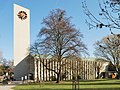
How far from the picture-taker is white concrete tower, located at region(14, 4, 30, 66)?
3455 inches

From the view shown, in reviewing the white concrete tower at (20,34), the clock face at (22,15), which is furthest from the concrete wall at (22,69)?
the clock face at (22,15)

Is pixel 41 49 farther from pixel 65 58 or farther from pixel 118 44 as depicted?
pixel 118 44

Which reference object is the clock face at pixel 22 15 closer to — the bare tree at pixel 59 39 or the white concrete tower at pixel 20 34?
the white concrete tower at pixel 20 34

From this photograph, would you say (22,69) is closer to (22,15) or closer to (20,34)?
(20,34)

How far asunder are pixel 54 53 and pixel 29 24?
1093 inches

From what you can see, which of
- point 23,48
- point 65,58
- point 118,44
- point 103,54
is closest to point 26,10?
point 23,48

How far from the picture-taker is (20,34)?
290 ft

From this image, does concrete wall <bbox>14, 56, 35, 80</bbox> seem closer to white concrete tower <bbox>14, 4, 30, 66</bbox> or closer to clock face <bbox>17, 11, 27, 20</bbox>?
white concrete tower <bbox>14, 4, 30, 66</bbox>

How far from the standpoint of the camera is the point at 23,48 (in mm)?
87875

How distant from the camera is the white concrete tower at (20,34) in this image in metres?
87.8

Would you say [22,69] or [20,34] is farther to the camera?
[22,69]

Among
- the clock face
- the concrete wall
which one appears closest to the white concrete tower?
the clock face

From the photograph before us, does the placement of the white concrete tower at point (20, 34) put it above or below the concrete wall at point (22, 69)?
above

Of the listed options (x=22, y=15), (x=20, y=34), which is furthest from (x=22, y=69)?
(x=22, y=15)
